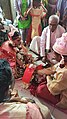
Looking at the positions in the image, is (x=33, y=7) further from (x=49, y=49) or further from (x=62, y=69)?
(x=62, y=69)

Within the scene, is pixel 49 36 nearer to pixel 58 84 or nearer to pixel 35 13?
pixel 35 13

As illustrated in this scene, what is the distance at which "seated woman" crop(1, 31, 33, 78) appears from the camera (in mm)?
2609

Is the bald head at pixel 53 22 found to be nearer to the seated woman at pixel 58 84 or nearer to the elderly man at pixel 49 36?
the elderly man at pixel 49 36

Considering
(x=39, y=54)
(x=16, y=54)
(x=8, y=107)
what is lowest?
(x=39, y=54)

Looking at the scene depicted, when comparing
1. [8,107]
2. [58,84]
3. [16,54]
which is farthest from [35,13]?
[8,107]

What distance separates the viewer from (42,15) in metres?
3.44

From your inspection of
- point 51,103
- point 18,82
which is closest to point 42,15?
point 18,82

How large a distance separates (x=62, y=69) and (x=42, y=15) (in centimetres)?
173

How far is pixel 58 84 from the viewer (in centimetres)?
191

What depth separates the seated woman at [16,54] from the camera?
2.61m

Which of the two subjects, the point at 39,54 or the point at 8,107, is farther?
the point at 39,54

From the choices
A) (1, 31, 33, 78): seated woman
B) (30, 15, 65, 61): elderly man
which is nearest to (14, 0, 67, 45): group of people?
(30, 15, 65, 61): elderly man

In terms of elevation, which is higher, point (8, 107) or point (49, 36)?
point (8, 107)

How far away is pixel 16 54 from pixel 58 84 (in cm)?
97
